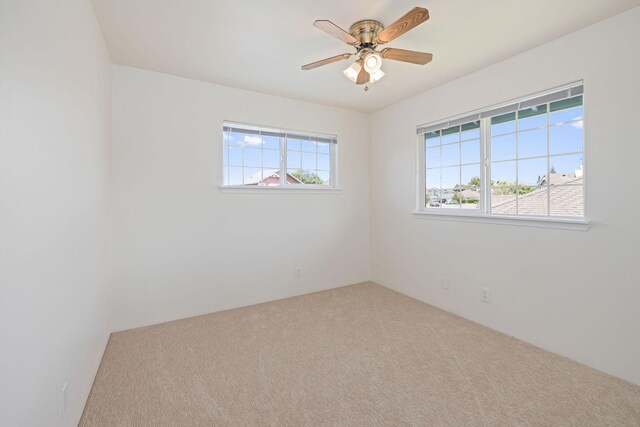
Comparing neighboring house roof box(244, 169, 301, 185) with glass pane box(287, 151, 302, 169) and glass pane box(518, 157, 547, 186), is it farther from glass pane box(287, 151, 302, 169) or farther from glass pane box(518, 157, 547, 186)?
glass pane box(518, 157, 547, 186)

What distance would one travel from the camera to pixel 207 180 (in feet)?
10.0

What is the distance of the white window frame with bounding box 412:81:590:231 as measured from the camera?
7.16 feet

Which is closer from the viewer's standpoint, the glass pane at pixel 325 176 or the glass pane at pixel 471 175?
the glass pane at pixel 471 175

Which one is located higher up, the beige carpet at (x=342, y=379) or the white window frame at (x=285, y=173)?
the white window frame at (x=285, y=173)

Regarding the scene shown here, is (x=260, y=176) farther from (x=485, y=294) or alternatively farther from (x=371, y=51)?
(x=485, y=294)

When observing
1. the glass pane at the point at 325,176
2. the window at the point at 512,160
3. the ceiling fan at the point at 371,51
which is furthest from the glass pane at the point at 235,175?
the window at the point at 512,160

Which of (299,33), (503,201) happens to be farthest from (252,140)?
(503,201)

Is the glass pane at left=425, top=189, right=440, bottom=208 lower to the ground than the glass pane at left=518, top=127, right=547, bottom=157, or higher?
lower

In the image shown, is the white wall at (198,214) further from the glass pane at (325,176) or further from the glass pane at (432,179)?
the glass pane at (432,179)

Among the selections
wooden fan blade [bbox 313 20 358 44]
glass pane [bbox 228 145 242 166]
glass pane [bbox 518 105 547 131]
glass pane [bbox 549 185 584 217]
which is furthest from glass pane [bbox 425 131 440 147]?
glass pane [bbox 228 145 242 166]

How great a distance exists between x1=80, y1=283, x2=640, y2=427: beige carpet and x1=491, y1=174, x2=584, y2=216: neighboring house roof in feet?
3.66

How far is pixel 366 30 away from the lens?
2.01 metres

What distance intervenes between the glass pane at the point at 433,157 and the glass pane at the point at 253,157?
196 centimetres

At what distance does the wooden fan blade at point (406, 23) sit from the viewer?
156 cm
